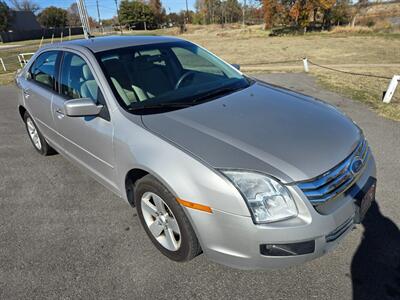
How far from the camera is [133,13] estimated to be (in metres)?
78.3

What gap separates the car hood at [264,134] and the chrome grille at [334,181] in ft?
0.14

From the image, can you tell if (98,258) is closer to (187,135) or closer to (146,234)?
(146,234)

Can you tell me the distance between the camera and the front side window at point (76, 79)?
2.80 m

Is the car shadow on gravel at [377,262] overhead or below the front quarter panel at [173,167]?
below

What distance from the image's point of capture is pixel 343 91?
23.9 feet

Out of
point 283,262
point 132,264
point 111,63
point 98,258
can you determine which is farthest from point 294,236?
point 111,63

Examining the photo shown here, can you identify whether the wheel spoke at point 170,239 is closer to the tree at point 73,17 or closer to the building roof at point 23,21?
the building roof at point 23,21

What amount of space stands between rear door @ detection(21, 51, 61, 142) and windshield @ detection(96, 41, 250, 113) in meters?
1.03

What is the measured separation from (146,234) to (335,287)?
160 centimetres

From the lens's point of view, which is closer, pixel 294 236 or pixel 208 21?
pixel 294 236

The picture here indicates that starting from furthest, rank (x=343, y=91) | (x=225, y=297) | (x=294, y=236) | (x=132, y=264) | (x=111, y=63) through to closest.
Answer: (x=343, y=91) < (x=111, y=63) < (x=132, y=264) < (x=225, y=297) < (x=294, y=236)

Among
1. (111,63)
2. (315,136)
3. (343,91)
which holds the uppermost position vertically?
(111,63)

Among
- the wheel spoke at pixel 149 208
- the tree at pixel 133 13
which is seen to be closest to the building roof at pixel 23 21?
the tree at pixel 133 13

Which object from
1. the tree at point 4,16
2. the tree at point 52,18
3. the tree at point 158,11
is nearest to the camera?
the tree at point 4,16
